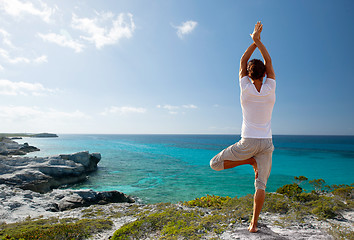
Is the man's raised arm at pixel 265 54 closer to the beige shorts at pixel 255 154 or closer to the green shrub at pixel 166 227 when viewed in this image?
the beige shorts at pixel 255 154

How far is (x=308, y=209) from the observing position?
708 centimetres

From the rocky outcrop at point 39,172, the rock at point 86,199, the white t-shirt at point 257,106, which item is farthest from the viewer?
the rocky outcrop at point 39,172

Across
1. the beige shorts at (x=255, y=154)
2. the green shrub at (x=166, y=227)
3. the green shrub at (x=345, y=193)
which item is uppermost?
the beige shorts at (x=255, y=154)

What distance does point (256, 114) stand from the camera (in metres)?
3.35

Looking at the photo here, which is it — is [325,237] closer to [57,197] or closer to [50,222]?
[50,222]

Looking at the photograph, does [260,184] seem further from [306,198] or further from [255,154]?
[306,198]

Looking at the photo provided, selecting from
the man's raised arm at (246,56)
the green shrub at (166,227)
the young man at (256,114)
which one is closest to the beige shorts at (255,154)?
the young man at (256,114)

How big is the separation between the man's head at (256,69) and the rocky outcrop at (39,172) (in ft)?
81.6

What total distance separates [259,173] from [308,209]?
5539 millimetres

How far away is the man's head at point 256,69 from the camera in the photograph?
11.2ft

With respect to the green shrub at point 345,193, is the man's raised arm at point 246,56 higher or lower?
higher

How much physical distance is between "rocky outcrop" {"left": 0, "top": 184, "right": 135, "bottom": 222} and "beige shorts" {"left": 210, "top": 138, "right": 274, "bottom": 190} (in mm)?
11128

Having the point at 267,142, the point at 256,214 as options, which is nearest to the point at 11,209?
the point at 256,214

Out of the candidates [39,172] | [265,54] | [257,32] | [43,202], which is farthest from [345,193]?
[39,172]
